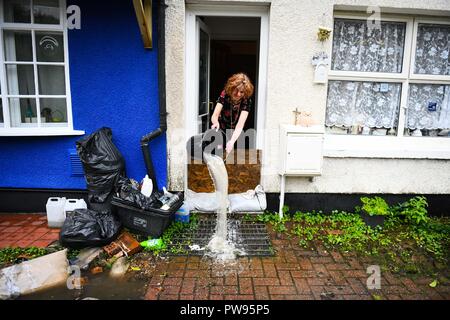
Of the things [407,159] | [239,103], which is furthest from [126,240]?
[407,159]

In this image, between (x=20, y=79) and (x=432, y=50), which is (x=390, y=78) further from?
(x=20, y=79)

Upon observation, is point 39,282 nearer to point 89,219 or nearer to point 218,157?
point 89,219

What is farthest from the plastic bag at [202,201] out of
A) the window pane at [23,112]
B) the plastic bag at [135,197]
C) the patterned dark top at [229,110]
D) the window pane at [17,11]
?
the window pane at [17,11]

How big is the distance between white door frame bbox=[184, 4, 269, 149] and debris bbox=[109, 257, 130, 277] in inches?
77.8

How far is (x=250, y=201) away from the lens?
485 cm

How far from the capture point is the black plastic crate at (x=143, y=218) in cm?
411

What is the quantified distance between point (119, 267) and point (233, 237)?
143cm

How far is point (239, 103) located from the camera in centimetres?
448

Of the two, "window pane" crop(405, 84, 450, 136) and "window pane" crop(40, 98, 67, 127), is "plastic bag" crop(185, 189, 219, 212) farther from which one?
"window pane" crop(405, 84, 450, 136)

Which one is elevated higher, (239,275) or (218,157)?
(218,157)

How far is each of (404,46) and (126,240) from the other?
4745mm

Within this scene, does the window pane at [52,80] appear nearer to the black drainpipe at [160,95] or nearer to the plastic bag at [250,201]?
the black drainpipe at [160,95]

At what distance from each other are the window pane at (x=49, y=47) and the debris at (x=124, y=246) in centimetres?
273

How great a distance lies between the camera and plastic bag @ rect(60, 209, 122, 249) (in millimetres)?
3863
